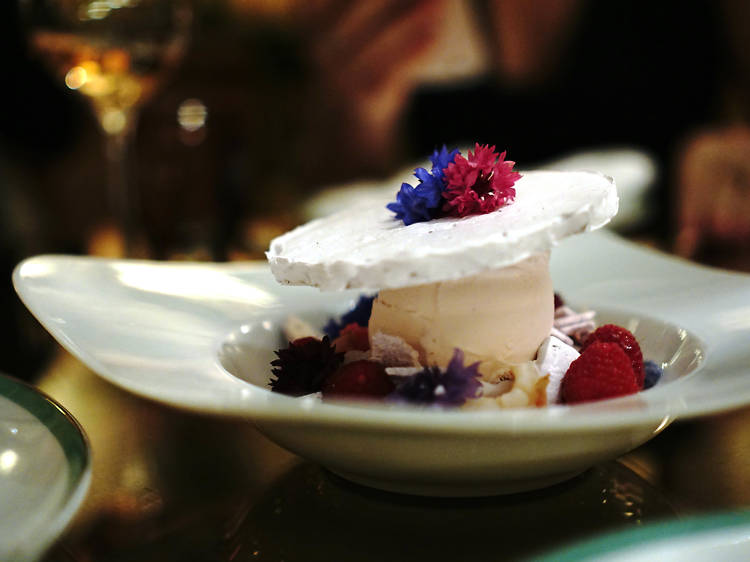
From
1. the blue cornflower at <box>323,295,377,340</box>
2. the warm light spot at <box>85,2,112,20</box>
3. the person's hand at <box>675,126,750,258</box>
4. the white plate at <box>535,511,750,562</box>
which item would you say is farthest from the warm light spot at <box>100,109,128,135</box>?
the person's hand at <box>675,126,750,258</box>

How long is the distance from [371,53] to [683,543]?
3.79m

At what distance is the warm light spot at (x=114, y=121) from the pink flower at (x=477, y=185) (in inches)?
39.9

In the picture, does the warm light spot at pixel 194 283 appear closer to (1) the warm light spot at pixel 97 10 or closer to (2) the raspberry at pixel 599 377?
(2) the raspberry at pixel 599 377

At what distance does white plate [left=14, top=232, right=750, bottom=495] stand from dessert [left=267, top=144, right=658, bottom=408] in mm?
84

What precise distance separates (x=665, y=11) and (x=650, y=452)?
312 centimetres

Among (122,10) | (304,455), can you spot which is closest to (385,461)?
(304,455)

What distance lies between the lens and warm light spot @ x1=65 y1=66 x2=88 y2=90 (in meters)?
1.50

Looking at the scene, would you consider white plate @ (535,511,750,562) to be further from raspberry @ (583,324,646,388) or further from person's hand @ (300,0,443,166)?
person's hand @ (300,0,443,166)

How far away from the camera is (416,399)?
0.67 metres

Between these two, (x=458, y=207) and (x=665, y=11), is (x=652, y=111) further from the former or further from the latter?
(x=458, y=207)

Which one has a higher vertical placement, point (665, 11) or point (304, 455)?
point (665, 11)

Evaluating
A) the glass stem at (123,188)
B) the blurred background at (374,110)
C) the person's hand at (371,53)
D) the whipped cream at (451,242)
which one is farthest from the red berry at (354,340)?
the person's hand at (371,53)

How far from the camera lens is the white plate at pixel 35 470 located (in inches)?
18.1

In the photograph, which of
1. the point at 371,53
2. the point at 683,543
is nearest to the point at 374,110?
the point at 371,53
